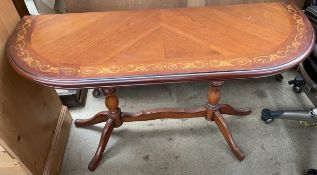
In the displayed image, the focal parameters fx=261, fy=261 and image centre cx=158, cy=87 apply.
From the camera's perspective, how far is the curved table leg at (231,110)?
1645 mm

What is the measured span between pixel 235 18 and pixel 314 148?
0.99m

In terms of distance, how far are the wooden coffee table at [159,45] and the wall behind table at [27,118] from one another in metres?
0.09

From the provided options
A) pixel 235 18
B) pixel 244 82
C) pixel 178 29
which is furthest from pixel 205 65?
pixel 244 82

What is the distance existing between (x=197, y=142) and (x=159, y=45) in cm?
82

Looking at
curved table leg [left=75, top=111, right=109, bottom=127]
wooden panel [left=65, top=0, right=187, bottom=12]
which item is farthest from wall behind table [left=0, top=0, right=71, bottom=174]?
wooden panel [left=65, top=0, right=187, bottom=12]

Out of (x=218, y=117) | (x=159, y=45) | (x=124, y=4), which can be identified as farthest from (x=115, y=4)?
(x=218, y=117)

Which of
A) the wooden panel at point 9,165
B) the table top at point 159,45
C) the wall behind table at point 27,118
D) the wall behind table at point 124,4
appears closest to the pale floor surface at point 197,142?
the wall behind table at point 27,118

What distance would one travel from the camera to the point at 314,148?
5.23 ft

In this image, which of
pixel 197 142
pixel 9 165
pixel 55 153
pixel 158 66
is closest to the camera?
pixel 158 66

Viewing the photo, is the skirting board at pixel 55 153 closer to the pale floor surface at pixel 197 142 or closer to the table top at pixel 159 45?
the pale floor surface at pixel 197 142

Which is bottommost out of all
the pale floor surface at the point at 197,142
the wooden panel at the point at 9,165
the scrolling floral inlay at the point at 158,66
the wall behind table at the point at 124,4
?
the pale floor surface at the point at 197,142

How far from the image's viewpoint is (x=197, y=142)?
1656 millimetres

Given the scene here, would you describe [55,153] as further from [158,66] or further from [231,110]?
[231,110]

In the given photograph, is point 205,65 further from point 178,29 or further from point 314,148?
point 314,148
